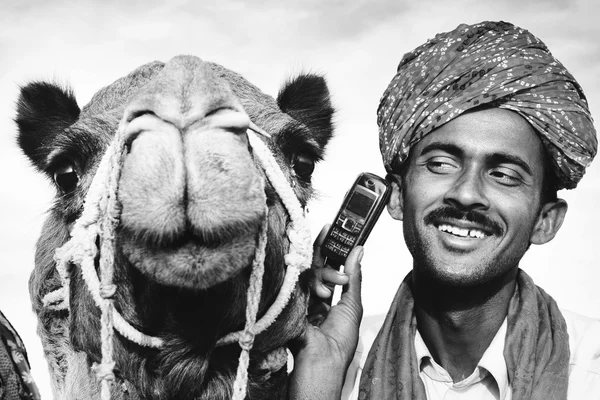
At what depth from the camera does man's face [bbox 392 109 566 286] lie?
3.33 m

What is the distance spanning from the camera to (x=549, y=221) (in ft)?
12.1

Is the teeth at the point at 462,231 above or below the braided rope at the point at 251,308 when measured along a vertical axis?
above

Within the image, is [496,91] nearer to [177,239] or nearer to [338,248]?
[338,248]

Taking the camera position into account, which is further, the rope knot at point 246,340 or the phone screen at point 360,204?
the phone screen at point 360,204

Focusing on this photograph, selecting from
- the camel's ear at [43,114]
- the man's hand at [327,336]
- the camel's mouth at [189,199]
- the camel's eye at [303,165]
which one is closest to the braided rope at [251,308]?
the camel's mouth at [189,199]

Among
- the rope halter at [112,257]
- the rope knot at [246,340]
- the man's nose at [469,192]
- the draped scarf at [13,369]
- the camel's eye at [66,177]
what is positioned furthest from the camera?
the man's nose at [469,192]

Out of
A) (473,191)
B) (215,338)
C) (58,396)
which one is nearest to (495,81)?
(473,191)

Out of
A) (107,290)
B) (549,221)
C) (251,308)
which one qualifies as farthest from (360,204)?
(107,290)

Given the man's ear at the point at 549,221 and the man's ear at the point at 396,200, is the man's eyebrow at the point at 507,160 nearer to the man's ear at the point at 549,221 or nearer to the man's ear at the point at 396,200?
the man's ear at the point at 549,221

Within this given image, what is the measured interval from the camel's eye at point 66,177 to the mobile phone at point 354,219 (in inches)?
52.1

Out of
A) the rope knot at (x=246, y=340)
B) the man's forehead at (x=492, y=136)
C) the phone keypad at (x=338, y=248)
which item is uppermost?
the man's forehead at (x=492, y=136)

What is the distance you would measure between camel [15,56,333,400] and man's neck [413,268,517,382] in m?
0.92

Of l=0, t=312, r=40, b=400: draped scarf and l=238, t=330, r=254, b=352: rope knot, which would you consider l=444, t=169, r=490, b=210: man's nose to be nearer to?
l=238, t=330, r=254, b=352: rope knot

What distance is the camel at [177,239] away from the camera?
6.80ft
